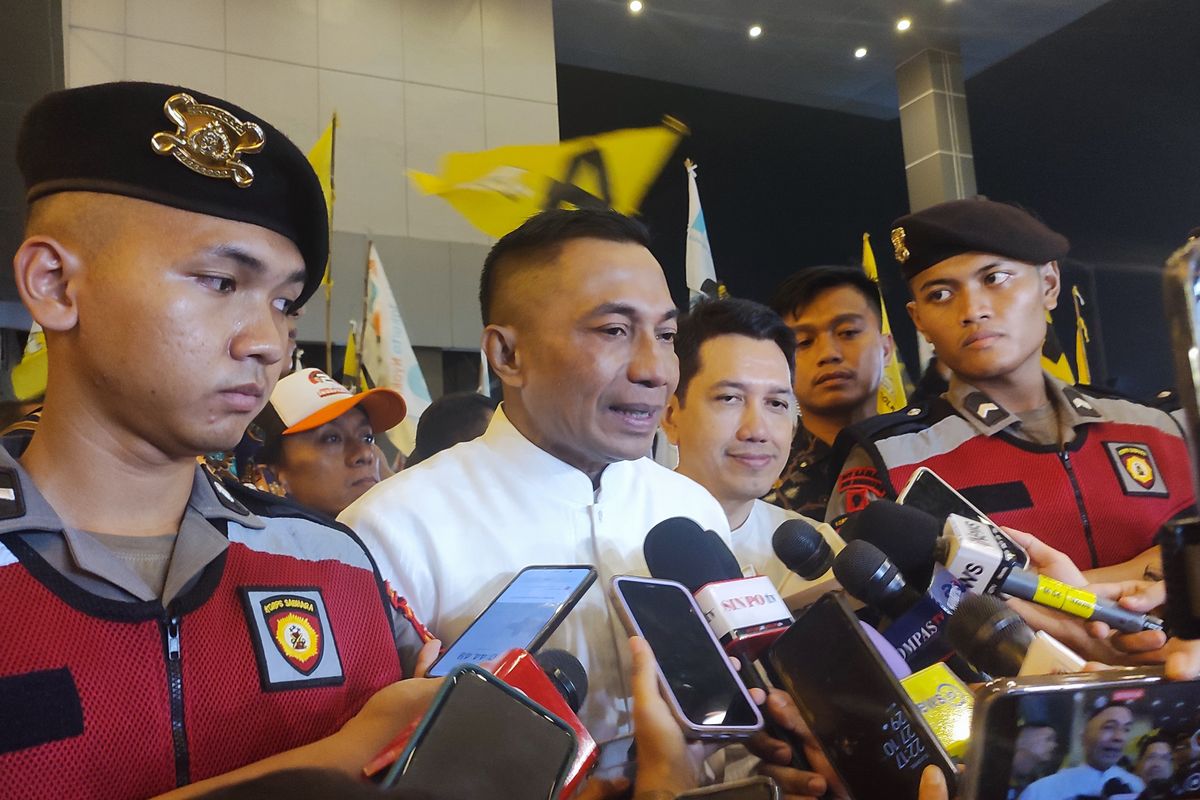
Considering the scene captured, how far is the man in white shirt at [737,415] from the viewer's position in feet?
6.35

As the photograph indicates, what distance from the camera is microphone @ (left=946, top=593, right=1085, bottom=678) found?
904 mm

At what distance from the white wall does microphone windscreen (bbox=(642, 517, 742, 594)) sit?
4341 mm

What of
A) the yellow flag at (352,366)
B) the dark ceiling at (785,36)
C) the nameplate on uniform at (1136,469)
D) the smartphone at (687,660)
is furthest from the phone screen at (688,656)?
the dark ceiling at (785,36)

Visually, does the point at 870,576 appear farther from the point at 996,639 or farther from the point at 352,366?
the point at 352,366

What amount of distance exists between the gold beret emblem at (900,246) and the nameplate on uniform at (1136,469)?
0.52 meters

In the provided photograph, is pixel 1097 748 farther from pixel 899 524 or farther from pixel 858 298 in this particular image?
pixel 858 298

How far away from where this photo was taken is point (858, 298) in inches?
102

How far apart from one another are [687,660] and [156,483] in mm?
607

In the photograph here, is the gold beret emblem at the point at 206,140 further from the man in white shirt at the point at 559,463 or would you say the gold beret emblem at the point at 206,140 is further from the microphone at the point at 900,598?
the microphone at the point at 900,598

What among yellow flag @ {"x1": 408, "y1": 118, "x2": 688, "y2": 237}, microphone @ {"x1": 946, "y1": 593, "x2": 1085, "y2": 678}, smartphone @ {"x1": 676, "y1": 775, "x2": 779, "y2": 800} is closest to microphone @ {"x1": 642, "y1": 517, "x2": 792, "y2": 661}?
microphone @ {"x1": 946, "y1": 593, "x2": 1085, "y2": 678}

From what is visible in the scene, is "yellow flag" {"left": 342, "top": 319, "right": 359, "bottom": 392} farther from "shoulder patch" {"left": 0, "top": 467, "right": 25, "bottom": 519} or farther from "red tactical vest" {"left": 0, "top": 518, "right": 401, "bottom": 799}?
"shoulder patch" {"left": 0, "top": 467, "right": 25, "bottom": 519}

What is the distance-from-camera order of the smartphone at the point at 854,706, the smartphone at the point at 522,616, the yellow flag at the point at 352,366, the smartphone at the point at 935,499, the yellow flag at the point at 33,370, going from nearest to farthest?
the smartphone at the point at 854,706 → the smartphone at the point at 522,616 → the smartphone at the point at 935,499 → the yellow flag at the point at 33,370 → the yellow flag at the point at 352,366

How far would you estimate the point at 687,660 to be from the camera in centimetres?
106

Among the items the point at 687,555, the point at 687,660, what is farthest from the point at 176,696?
the point at 687,555
